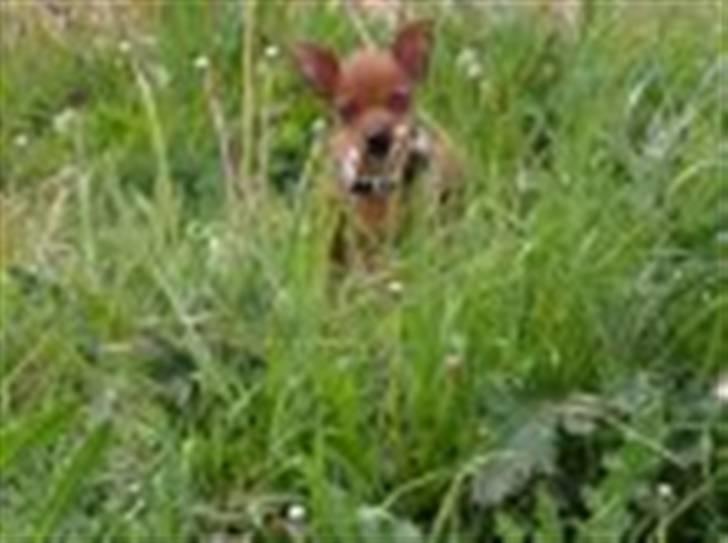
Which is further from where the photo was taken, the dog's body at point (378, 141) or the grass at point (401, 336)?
the dog's body at point (378, 141)

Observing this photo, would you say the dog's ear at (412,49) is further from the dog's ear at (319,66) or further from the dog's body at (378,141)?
the dog's ear at (319,66)

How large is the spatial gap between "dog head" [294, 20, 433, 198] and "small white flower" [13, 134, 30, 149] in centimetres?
54

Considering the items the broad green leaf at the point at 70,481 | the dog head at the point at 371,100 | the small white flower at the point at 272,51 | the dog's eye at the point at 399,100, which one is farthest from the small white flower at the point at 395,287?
the small white flower at the point at 272,51

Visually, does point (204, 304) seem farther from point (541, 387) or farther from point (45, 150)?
point (45, 150)

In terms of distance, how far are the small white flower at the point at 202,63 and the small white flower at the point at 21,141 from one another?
1.03 feet

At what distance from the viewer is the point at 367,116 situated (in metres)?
4.02

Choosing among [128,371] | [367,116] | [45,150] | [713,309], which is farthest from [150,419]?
[45,150]

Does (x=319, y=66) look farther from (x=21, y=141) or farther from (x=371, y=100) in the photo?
(x=21, y=141)

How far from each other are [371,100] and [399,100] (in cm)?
5

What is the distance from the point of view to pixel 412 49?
4062 millimetres

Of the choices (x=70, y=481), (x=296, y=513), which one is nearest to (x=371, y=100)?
(x=296, y=513)

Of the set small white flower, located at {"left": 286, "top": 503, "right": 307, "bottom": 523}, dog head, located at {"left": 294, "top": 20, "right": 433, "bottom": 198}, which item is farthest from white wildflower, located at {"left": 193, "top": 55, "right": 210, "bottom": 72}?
small white flower, located at {"left": 286, "top": 503, "right": 307, "bottom": 523}

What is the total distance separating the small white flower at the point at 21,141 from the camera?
14.3ft

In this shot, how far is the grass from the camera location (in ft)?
9.77
